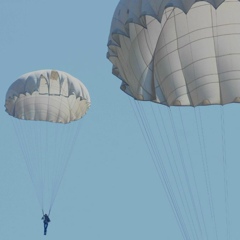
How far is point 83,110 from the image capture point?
49594mm

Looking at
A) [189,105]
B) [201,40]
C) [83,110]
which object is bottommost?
[83,110]

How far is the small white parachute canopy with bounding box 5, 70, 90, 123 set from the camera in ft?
155

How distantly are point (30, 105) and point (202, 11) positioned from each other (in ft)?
50.1

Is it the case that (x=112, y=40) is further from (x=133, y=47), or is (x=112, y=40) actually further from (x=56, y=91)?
(x=56, y=91)

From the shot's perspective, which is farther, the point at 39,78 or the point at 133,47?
the point at 39,78

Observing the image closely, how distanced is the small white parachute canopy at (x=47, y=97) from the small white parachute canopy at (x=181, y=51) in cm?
1197

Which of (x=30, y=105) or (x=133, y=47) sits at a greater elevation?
(x=133, y=47)

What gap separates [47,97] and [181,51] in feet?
45.5

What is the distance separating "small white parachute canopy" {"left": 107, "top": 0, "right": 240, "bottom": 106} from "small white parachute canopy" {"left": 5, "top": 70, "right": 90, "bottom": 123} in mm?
11968

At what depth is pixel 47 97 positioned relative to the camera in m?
47.8

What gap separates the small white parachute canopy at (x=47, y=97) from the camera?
47.3 meters

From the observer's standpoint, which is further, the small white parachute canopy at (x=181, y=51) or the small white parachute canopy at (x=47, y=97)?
the small white parachute canopy at (x=47, y=97)

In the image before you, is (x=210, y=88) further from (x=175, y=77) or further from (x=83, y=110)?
(x=83, y=110)

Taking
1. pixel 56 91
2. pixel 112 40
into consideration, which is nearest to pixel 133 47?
pixel 112 40
